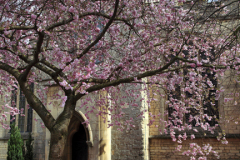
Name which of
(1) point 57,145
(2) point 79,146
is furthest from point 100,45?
(2) point 79,146

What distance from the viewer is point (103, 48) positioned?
6.94 m

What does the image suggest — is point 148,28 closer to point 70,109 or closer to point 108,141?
point 70,109

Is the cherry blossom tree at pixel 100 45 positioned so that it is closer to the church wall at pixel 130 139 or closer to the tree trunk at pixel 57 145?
the tree trunk at pixel 57 145

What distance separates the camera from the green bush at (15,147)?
33.7 ft

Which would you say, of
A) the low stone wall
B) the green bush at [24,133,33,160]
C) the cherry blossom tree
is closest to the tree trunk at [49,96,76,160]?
the cherry blossom tree

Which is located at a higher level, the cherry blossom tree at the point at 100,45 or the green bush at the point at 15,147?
the cherry blossom tree at the point at 100,45

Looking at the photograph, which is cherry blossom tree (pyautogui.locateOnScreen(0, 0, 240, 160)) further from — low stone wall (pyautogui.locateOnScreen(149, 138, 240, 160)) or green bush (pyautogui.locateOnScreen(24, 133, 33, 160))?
green bush (pyautogui.locateOnScreen(24, 133, 33, 160))

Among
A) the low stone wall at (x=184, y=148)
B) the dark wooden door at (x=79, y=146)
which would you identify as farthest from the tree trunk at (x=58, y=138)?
the dark wooden door at (x=79, y=146)

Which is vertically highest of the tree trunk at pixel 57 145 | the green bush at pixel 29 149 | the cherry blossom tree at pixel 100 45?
the cherry blossom tree at pixel 100 45

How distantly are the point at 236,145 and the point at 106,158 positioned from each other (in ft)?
14.2

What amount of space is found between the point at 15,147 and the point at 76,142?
9.22 ft

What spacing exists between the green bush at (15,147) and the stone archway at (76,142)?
2.48m

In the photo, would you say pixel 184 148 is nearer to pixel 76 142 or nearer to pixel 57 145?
pixel 76 142

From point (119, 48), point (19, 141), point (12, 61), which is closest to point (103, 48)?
point (119, 48)
